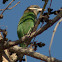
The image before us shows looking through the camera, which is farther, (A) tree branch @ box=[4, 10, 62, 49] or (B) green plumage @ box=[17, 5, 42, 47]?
(B) green plumage @ box=[17, 5, 42, 47]

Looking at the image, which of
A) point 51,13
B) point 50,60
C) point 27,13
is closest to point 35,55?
point 50,60

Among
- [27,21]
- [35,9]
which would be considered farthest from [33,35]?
[35,9]

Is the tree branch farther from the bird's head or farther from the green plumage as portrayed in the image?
the bird's head

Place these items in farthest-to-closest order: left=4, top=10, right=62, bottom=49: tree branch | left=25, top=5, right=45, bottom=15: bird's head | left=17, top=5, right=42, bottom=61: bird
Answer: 1. left=25, top=5, right=45, bottom=15: bird's head
2. left=17, top=5, right=42, bottom=61: bird
3. left=4, top=10, right=62, bottom=49: tree branch

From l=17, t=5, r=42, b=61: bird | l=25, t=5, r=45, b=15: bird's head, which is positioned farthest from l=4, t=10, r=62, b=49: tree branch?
l=25, t=5, r=45, b=15: bird's head

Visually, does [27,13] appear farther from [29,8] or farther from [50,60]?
[50,60]

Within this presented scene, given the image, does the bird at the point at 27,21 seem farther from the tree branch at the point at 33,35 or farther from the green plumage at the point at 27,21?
the tree branch at the point at 33,35

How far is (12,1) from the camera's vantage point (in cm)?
267

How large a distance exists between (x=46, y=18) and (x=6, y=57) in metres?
1.14

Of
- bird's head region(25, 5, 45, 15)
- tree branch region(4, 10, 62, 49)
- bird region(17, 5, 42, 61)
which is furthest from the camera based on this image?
bird's head region(25, 5, 45, 15)

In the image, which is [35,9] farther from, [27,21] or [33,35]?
[33,35]

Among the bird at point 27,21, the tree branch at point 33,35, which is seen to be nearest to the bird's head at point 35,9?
the bird at point 27,21

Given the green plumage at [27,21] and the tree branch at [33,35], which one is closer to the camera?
the tree branch at [33,35]

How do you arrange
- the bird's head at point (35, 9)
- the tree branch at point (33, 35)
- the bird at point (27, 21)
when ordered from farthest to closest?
the bird's head at point (35, 9)
the bird at point (27, 21)
the tree branch at point (33, 35)
